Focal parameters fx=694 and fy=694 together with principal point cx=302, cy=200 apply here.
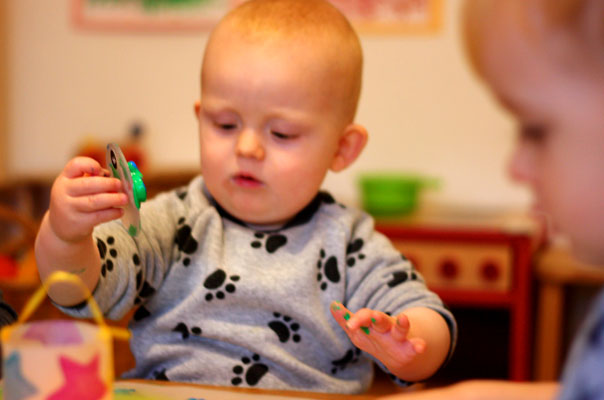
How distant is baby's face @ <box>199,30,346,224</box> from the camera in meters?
0.91

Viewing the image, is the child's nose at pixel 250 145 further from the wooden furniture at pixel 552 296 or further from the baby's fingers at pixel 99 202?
the wooden furniture at pixel 552 296

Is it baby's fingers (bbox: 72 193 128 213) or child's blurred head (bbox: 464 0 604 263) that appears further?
baby's fingers (bbox: 72 193 128 213)

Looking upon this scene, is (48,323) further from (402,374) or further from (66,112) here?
(66,112)

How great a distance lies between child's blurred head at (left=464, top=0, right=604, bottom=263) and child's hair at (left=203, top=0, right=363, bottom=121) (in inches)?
16.5

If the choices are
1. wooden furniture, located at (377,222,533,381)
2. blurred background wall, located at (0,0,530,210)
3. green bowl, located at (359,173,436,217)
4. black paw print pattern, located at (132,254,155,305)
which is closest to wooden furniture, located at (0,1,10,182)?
blurred background wall, located at (0,0,530,210)

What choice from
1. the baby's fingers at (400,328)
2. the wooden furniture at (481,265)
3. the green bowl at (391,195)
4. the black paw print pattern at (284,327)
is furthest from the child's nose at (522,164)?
the green bowl at (391,195)

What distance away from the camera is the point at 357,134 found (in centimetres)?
105

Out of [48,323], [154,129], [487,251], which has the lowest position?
[487,251]

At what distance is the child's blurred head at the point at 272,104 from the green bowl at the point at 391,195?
4.46ft

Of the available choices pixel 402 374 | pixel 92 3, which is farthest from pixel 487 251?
pixel 92 3

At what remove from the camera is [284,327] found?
919 mm

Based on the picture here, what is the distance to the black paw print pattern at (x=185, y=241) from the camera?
94 cm

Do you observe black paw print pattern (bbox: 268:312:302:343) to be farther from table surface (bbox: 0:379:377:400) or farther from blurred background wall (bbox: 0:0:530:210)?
blurred background wall (bbox: 0:0:530:210)

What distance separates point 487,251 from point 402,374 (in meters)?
1.41
